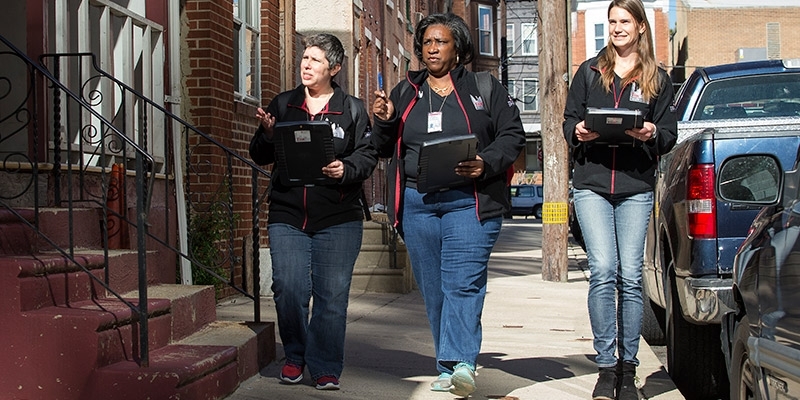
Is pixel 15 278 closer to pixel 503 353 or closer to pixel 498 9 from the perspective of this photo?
pixel 503 353

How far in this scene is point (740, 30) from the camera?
45.2 m

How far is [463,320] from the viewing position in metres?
5.28

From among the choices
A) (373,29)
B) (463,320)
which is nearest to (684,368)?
(463,320)

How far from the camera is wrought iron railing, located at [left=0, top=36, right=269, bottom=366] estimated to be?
564 cm

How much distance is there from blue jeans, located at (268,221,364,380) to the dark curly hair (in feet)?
3.40

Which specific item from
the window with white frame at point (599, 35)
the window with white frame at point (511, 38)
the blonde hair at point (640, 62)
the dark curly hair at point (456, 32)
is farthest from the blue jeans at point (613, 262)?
the window with white frame at point (511, 38)

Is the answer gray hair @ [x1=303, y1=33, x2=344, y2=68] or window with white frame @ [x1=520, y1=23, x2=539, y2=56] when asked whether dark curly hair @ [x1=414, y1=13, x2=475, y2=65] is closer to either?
gray hair @ [x1=303, y1=33, x2=344, y2=68]

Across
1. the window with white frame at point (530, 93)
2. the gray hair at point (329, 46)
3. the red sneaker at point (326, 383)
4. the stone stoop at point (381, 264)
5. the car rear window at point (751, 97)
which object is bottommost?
the red sneaker at point (326, 383)

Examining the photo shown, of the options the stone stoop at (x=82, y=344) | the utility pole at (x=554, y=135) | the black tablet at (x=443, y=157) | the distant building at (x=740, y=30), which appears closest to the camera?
the stone stoop at (x=82, y=344)

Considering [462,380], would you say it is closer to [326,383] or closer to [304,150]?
[326,383]

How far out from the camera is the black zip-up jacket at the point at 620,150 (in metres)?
5.38

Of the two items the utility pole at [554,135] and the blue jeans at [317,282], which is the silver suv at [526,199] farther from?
the blue jeans at [317,282]

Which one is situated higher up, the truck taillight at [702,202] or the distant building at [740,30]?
the distant building at [740,30]

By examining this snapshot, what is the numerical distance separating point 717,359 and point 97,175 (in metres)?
4.10
